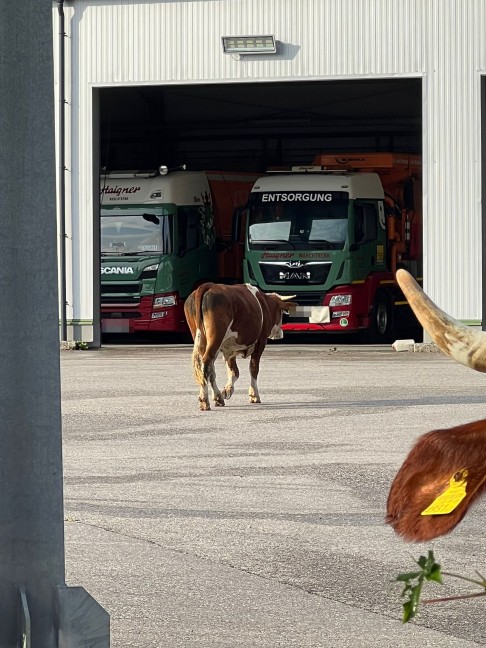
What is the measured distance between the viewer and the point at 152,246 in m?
30.1

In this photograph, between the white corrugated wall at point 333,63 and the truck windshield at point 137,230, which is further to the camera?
the truck windshield at point 137,230

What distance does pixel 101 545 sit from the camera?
8.35 m

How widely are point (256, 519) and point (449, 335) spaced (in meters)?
5.06

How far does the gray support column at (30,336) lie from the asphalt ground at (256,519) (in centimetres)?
124

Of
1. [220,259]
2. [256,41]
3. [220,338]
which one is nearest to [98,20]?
[256,41]

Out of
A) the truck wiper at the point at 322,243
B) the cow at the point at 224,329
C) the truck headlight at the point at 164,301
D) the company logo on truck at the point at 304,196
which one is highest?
the company logo on truck at the point at 304,196

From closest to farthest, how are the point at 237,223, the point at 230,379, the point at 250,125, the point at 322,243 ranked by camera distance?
the point at 230,379 < the point at 322,243 < the point at 237,223 < the point at 250,125

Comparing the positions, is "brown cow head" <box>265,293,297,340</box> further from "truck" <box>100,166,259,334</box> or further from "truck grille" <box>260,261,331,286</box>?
"truck" <box>100,166,259,334</box>

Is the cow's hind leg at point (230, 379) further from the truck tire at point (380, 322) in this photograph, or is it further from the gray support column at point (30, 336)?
the truck tire at point (380, 322)

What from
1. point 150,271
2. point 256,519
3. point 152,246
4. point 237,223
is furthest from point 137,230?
point 256,519

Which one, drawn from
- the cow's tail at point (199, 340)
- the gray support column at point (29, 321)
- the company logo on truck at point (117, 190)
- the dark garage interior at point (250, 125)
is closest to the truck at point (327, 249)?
the company logo on truck at point (117, 190)

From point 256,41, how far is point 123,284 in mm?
6159

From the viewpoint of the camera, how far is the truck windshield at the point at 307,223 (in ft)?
94.4

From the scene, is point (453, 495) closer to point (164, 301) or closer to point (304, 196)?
point (304, 196)
